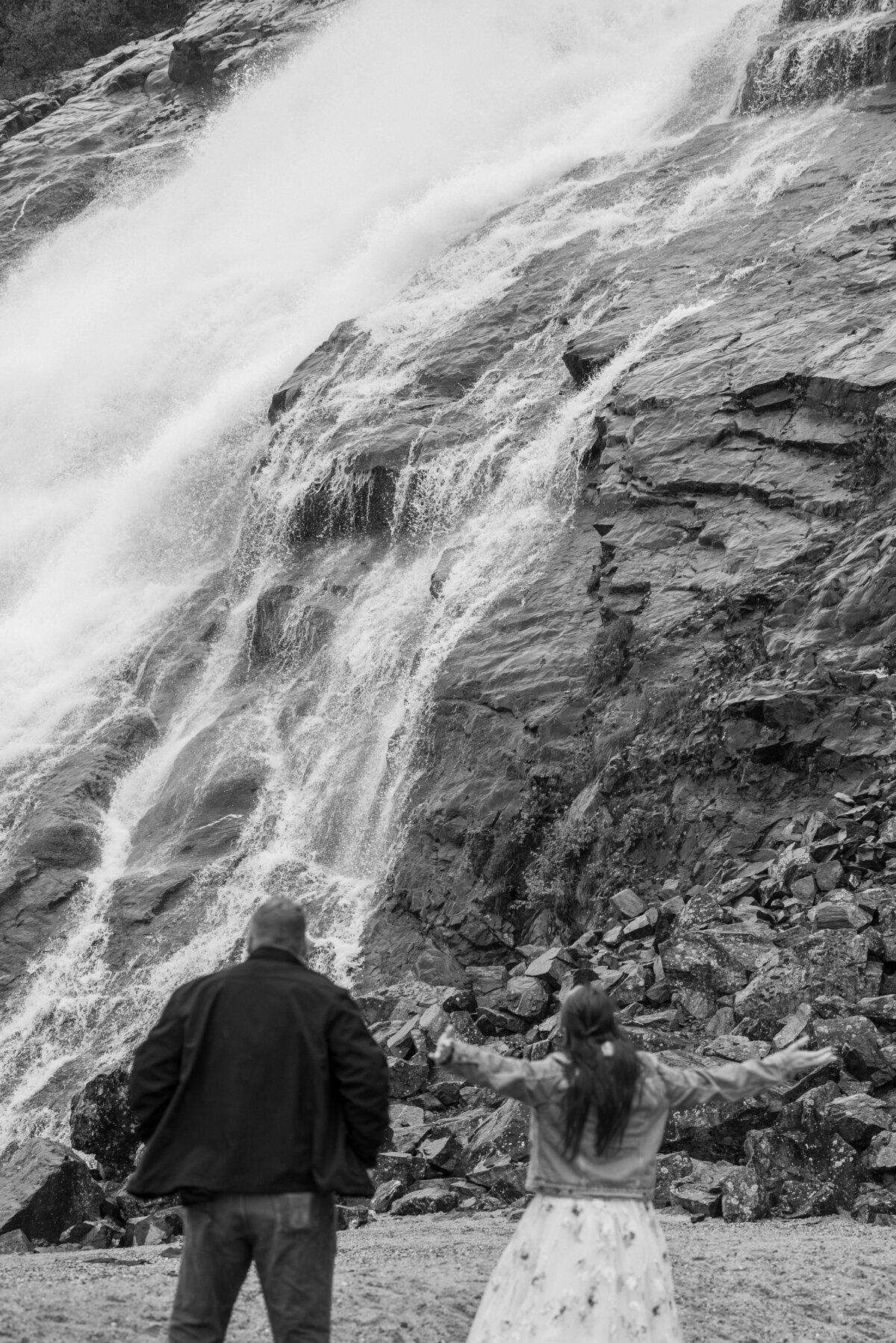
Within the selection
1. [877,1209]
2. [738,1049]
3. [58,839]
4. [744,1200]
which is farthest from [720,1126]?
[58,839]

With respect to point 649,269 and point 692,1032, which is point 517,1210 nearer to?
point 692,1032

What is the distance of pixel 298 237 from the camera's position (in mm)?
37438

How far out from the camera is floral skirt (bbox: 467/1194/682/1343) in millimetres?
4125

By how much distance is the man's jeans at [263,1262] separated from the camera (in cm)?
392

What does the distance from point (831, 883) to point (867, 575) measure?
172 inches

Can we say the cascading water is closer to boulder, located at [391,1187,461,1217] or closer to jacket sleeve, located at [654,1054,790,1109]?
boulder, located at [391,1187,461,1217]

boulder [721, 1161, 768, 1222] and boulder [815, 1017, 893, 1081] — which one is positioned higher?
boulder [721, 1161, 768, 1222]

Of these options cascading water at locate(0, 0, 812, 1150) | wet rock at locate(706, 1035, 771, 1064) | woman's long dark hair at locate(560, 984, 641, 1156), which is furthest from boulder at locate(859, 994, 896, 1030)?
cascading water at locate(0, 0, 812, 1150)

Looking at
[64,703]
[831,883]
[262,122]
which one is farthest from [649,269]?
[262,122]

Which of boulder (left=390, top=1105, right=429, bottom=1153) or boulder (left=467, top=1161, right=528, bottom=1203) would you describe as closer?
boulder (left=467, top=1161, right=528, bottom=1203)

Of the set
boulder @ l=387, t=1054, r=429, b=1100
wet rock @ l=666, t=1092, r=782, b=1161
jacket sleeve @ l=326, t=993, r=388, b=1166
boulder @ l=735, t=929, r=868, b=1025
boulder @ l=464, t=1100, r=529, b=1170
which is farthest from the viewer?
boulder @ l=387, t=1054, r=429, b=1100

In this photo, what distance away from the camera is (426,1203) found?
28.4ft

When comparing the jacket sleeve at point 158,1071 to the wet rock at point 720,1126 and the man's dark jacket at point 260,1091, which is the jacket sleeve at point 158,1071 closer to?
the man's dark jacket at point 260,1091

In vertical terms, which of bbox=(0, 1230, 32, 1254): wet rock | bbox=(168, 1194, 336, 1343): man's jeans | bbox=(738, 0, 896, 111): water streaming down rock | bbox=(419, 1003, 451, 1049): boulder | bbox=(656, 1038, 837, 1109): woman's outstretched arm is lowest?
bbox=(419, 1003, 451, 1049): boulder
